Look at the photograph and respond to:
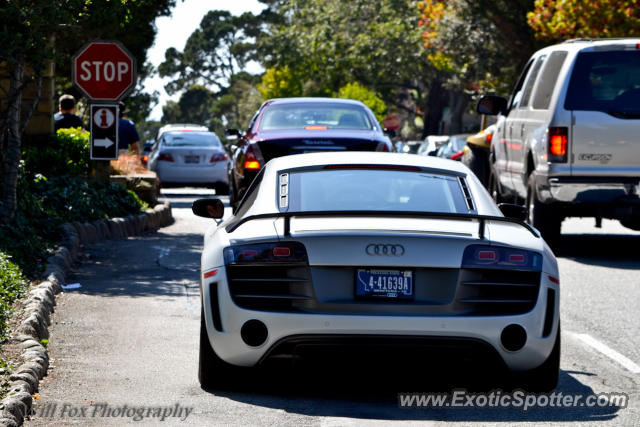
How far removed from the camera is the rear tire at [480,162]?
752 inches

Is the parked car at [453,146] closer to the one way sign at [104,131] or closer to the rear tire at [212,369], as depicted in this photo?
the one way sign at [104,131]

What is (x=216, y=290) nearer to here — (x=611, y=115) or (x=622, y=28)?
(x=611, y=115)

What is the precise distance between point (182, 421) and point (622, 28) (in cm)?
2172

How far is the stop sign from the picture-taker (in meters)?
16.4

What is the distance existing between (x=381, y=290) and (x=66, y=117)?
48.0 feet

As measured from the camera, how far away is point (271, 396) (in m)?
6.61

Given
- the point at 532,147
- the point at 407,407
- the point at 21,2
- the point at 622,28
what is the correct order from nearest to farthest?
the point at 407,407
the point at 21,2
the point at 532,147
the point at 622,28

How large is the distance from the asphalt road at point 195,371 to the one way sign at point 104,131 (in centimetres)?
384

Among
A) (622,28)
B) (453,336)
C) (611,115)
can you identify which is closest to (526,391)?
(453,336)

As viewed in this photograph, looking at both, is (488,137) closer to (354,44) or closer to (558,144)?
(558,144)

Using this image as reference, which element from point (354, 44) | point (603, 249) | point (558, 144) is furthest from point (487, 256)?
point (354, 44)

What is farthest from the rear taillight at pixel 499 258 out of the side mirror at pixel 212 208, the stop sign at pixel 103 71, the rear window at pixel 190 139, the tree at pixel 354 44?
the tree at pixel 354 44

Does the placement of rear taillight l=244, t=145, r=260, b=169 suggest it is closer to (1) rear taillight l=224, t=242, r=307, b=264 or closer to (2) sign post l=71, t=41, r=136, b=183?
(2) sign post l=71, t=41, r=136, b=183

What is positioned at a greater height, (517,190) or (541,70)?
(541,70)
